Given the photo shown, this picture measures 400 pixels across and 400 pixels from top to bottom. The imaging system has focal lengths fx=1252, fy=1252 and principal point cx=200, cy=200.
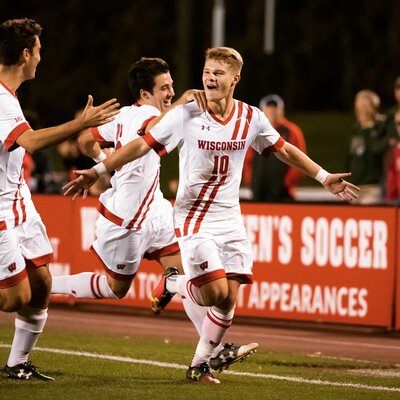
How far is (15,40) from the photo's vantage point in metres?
8.25

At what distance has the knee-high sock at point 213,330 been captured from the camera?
875cm

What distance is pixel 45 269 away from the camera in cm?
845

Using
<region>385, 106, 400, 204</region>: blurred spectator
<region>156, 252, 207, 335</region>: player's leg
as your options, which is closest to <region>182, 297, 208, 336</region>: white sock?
<region>156, 252, 207, 335</region>: player's leg

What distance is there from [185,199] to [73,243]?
20.5 feet

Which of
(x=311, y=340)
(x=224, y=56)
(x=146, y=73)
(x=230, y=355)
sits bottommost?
(x=311, y=340)

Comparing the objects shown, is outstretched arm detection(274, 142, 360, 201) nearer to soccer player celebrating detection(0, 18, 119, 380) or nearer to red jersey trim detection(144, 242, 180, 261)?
red jersey trim detection(144, 242, 180, 261)

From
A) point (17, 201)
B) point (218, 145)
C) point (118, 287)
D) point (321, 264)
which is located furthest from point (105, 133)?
point (321, 264)

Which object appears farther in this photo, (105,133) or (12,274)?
(105,133)

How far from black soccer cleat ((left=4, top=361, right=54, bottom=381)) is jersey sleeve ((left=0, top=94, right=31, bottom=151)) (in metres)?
1.60

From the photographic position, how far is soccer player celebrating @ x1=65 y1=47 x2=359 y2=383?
8.53 metres

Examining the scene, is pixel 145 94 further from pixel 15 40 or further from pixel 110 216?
pixel 15 40

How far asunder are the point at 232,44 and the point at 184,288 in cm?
3818

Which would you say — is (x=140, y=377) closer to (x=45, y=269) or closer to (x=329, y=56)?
(x=45, y=269)

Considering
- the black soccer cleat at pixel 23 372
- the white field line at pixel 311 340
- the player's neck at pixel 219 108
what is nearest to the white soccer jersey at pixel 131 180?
the player's neck at pixel 219 108
